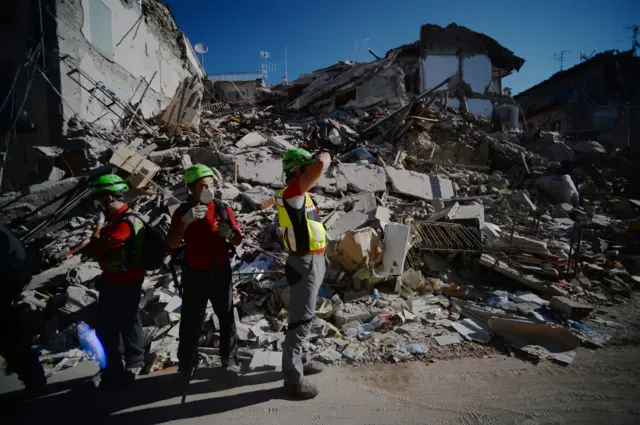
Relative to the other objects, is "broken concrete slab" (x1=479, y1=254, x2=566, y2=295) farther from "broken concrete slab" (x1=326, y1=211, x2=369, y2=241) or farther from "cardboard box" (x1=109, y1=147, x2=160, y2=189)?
"cardboard box" (x1=109, y1=147, x2=160, y2=189)

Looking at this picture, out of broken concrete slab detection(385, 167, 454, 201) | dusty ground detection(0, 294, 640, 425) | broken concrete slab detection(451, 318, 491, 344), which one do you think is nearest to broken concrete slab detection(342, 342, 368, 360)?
dusty ground detection(0, 294, 640, 425)

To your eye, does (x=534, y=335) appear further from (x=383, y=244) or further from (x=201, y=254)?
(x=201, y=254)

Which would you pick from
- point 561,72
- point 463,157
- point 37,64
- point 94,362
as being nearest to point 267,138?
point 37,64

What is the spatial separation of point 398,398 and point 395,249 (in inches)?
89.3

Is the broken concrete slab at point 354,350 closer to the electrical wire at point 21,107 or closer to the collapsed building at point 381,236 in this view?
the collapsed building at point 381,236

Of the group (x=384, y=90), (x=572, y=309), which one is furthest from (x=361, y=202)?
(x=384, y=90)

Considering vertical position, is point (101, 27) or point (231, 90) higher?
point (231, 90)

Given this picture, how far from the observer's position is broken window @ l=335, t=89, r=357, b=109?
1444cm

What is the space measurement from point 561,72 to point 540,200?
2320cm

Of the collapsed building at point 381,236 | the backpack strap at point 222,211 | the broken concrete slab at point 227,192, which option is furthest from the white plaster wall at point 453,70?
the backpack strap at point 222,211

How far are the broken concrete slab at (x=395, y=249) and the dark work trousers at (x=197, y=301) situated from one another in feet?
8.24

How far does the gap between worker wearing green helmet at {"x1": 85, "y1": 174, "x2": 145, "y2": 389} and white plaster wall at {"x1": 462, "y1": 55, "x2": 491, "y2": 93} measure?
23.0 m

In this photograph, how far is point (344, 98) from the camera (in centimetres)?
1467

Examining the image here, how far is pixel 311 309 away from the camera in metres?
2.46
